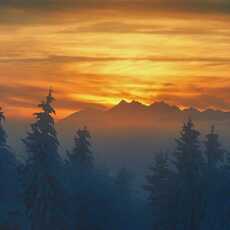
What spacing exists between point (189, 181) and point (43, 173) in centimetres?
1300

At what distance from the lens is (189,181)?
250ft

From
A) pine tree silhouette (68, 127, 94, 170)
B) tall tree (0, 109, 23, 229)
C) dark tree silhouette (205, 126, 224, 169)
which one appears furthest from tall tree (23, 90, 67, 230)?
dark tree silhouette (205, 126, 224, 169)

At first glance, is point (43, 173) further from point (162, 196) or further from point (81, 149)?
point (81, 149)

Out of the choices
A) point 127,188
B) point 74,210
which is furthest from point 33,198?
point 127,188

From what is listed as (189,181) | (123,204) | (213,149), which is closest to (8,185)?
(123,204)

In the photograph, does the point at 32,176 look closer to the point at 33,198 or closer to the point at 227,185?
the point at 33,198

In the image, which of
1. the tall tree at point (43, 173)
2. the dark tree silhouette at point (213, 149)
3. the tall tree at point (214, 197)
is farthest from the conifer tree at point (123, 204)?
the tall tree at point (43, 173)

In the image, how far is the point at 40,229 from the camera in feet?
224

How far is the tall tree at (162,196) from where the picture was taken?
77.8 meters

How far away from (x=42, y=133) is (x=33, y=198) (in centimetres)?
424

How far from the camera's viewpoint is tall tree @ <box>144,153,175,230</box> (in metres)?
77.8

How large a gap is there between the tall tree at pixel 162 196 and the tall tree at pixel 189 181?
42.0 inches

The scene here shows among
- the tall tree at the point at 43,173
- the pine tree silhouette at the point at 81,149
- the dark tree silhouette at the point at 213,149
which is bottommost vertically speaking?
the tall tree at the point at 43,173

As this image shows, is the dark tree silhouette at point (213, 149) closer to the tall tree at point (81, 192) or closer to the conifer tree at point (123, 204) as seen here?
the conifer tree at point (123, 204)
